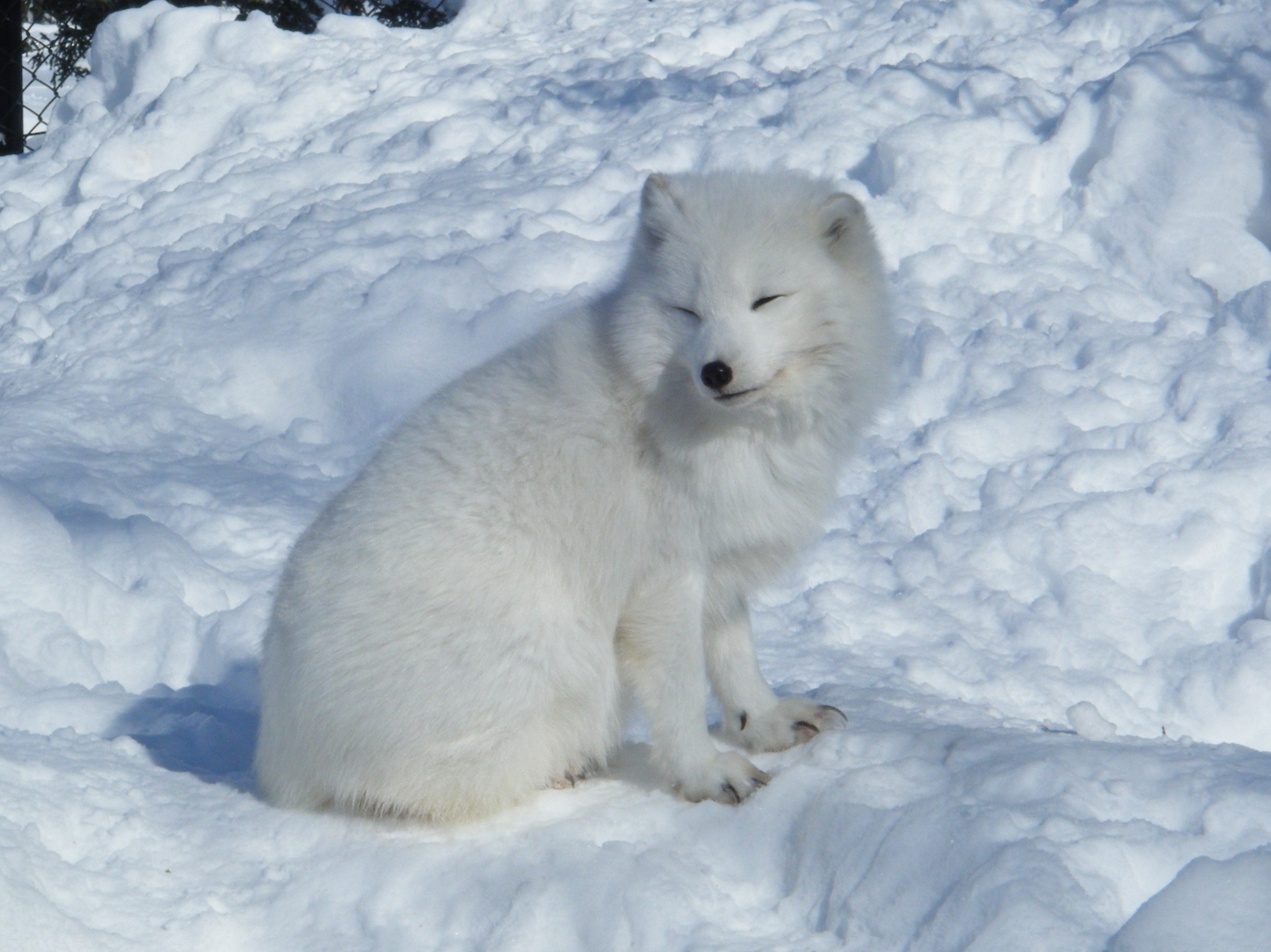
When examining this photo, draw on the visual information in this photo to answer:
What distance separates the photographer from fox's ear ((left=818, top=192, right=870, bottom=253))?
2.31 metres

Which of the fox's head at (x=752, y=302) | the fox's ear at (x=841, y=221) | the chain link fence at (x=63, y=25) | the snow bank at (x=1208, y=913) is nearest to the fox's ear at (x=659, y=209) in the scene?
the fox's head at (x=752, y=302)

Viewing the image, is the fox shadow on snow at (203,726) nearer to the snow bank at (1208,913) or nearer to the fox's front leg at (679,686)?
the fox's front leg at (679,686)

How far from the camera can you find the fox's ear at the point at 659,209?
7.72 ft

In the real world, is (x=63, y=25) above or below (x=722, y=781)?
above

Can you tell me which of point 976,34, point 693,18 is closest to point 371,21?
point 693,18

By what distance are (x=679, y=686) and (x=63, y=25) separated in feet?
27.2

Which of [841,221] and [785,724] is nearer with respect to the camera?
[841,221]

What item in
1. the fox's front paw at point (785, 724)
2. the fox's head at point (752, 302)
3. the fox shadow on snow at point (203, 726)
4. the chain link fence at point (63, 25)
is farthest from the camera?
the chain link fence at point (63, 25)

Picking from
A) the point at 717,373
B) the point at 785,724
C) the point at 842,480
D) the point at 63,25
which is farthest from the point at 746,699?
the point at 63,25

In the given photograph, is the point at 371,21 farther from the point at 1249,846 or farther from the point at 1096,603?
the point at 1249,846

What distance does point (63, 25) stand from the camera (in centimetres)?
865

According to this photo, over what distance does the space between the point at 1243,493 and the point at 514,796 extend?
2.70 metres

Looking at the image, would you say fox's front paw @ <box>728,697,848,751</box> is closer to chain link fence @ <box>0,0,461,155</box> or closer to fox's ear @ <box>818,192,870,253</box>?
fox's ear @ <box>818,192,870,253</box>

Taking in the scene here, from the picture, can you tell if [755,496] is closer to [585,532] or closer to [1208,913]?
[585,532]
